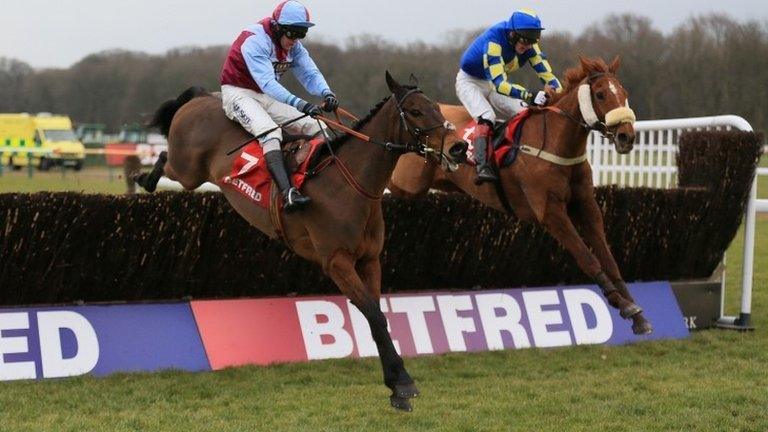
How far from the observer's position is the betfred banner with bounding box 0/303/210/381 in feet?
19.9

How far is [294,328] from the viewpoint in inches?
271

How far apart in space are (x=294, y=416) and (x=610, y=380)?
7.19ft

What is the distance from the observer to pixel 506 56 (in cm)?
743

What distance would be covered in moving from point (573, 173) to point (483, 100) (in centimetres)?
106

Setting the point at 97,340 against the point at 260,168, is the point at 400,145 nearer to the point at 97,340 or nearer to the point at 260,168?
the point at 260,168

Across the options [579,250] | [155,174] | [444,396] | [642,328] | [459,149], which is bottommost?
[444,396]

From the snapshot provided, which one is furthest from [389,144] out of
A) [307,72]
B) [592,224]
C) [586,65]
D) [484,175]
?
[592,224]

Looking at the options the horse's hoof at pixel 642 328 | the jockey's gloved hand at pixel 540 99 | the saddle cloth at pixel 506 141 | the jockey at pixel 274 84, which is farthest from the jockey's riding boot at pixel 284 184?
the horse's hoof at pixel 642 328

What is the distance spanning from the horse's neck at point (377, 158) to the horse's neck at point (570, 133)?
5.90 feet

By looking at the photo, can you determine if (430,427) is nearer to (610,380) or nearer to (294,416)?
(294,416)

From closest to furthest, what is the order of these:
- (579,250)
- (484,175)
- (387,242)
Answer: (579,250)
(484,175)
(387,242)

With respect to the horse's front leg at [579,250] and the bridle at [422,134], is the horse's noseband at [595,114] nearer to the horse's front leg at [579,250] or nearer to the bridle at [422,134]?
the horse's front leg at [579,250]

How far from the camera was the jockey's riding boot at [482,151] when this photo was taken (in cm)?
716

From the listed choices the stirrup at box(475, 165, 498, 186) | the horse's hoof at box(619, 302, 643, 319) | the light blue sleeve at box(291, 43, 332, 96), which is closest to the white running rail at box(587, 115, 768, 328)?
the stirrup at box(475, 165, 498, 186)
